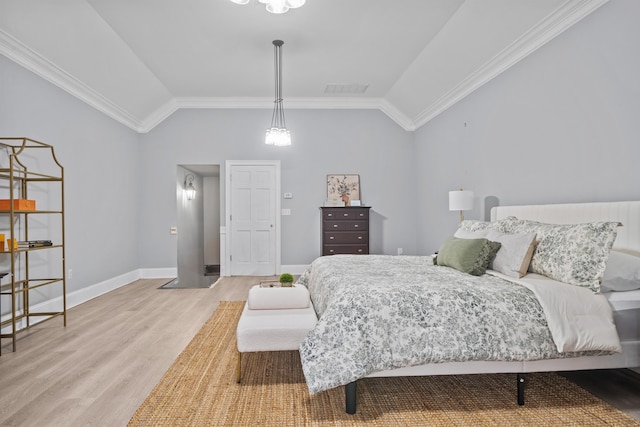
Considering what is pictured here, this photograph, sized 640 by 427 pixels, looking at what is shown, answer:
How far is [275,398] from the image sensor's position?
2.19 metres

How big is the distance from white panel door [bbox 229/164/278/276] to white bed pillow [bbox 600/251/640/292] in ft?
16.1

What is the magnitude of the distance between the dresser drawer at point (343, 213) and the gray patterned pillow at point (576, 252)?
3.42m

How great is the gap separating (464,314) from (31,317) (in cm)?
403

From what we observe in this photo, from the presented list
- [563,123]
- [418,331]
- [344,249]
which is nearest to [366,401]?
[418,331]

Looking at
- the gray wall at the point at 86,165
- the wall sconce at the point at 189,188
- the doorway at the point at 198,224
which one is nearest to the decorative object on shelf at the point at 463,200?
the doorway at the point at 198,224

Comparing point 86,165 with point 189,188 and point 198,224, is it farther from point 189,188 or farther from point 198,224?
point 198,224

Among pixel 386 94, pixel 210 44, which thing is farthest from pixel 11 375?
pixel 386 94

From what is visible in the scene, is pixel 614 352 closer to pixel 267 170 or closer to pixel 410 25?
pixel 410 25

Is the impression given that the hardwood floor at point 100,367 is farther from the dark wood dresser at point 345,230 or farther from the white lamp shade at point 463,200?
the dark wood dresser at point 345,230

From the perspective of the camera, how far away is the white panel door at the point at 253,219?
645cm

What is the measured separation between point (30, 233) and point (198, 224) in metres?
4.93

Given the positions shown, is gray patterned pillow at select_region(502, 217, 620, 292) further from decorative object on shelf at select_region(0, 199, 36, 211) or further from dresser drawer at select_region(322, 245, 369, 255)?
decorative object on shelf at select_region(0, 199, 36, 211)

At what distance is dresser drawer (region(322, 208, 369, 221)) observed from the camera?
597 centimetres

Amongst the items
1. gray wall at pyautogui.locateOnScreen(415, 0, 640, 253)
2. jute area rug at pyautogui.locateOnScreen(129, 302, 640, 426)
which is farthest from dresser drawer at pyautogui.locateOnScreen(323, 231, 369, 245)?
jute area rug at pyautogui.locateOnScreen(129, 302, 640, 426)
